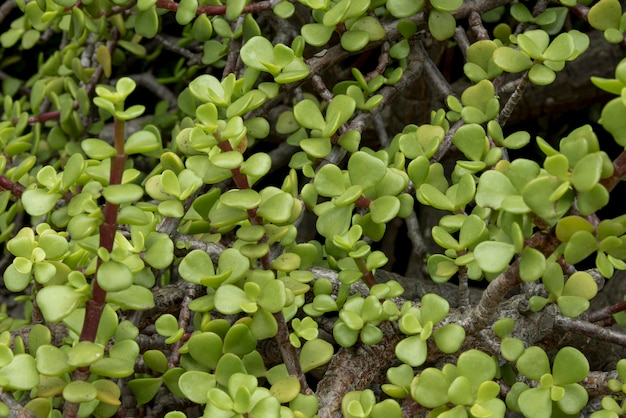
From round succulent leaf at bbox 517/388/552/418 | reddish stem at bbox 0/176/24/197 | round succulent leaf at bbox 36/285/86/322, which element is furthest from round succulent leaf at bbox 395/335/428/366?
reddish stem at bbox 0/176/24/197

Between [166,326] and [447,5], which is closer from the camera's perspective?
[166,326]

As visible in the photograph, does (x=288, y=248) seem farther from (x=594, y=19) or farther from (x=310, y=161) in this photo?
(x=594, y=19)

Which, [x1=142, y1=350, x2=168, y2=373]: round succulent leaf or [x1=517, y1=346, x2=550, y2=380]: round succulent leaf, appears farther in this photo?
[x1=142, y1=350, x2=168, y2=373]: round succulent leaf

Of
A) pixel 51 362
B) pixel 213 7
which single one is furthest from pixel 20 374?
pixel 213 7

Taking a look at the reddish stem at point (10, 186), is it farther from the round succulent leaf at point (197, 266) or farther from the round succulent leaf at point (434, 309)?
the round succulent leaf at point (434, 309)

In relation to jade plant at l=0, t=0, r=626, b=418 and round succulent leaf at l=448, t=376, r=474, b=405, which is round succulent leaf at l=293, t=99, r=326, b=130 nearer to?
jade plant at l=0, t=0, r=626, b=418

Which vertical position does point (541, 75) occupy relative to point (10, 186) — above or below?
above

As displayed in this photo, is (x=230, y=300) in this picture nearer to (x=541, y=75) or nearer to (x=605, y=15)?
(x=541, y=75)
